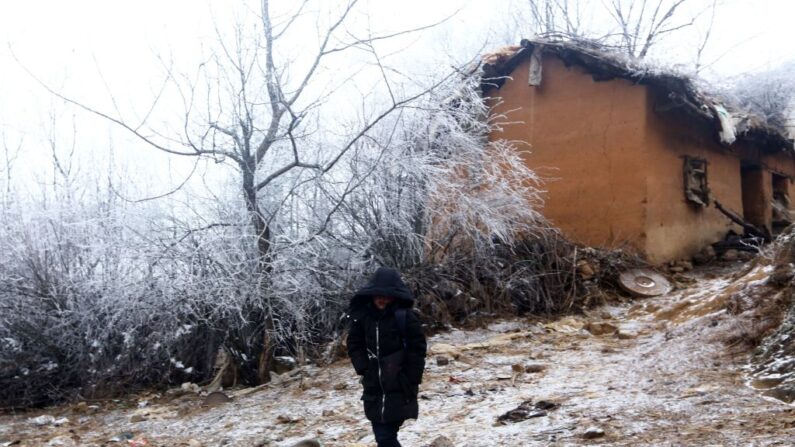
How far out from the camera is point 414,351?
434 centimetres

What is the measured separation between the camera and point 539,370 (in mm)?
7234

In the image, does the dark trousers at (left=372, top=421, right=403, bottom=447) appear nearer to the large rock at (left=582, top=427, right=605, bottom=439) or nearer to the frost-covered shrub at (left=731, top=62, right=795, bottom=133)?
the large rock at (left=582, top=427, right=605, bottom=439)

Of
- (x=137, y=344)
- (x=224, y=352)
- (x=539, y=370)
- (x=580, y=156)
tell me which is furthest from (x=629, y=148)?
(x=137, y=344)

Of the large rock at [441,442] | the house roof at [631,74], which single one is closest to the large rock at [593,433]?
the large rock at [441,442]

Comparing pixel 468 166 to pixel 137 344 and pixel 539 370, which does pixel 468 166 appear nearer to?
pixel 539 370

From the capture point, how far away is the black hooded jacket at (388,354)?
4.29 m

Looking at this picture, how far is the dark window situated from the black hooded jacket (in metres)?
9.47

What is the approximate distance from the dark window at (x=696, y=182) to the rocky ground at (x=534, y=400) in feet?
10.0

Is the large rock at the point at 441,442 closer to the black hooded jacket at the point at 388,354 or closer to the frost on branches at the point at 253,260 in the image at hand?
the black hooded jacket at the point at 388,354

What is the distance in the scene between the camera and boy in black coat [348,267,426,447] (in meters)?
4.29

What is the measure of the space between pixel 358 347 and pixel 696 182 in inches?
399

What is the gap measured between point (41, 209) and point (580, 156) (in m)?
8.07

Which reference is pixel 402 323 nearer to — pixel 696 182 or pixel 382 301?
pixel 382 301

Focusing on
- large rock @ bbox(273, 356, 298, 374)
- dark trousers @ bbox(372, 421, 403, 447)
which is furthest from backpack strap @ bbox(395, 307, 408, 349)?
large rock @ bbox(273, 356, 298, 374)
